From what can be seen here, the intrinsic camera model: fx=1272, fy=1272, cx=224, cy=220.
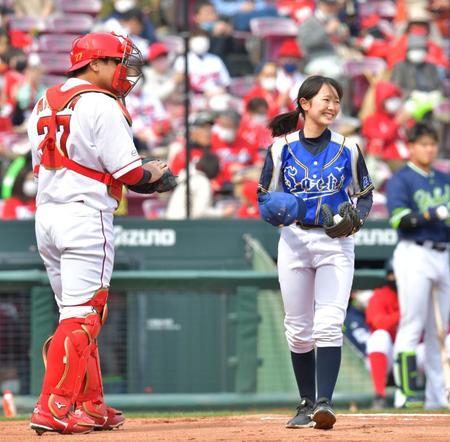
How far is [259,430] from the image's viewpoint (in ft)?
20.1

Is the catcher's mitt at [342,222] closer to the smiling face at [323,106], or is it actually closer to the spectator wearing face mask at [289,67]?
the smiling face at [323,106]

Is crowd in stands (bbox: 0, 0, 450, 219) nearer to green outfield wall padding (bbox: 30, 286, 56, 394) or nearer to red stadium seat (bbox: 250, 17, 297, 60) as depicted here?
red stadium seat (bbox: 250, 17, 297, 60)

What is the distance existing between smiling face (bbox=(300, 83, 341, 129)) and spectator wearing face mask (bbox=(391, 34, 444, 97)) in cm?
967

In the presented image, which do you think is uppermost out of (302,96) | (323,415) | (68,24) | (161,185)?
(68,24)

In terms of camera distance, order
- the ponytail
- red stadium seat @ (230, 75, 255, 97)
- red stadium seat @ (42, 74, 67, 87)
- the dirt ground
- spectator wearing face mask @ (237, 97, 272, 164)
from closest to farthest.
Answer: the dirt ground
the ponytail
spectator wearing face mask @ (237, 97, 272, 164)
red stadium seat @ (42, 74, 67, 87)
red stadium seat @ (230, 75, 255, 97)

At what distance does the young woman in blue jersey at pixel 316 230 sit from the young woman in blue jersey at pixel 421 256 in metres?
2.65

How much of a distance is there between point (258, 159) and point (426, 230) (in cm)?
507

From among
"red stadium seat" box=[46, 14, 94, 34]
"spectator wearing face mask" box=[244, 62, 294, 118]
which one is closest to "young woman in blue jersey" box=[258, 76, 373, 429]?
"spectator wearing face mask" box=[244, 62, 294, 118]

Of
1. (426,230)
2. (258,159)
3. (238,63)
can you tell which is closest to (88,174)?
(426,230)

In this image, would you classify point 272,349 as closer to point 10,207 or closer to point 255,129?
point 10,207

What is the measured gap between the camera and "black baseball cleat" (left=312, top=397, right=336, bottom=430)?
19.7 feet

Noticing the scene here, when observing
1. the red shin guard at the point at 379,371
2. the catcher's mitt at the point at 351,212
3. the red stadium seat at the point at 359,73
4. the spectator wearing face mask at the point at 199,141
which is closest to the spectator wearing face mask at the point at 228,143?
the spectator wearing face mask at the point at 199,141

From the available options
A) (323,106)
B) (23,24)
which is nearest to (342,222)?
(323,106)

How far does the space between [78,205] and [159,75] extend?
1034 cm
